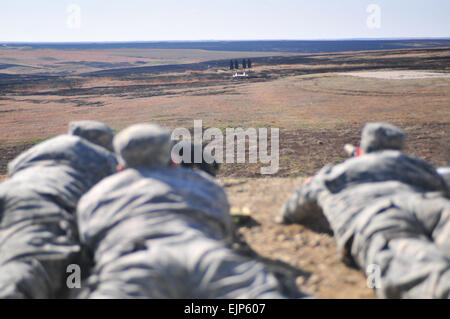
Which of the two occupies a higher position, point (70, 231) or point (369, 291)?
point (70, 231)

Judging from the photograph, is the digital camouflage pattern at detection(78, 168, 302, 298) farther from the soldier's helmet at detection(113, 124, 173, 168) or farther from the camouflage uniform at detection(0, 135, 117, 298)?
the camouflage uniform at detection(0, 135, 117, 298)

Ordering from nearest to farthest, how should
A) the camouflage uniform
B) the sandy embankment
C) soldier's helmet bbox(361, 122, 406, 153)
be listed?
the camouflage uniform → soldier's helmet bbox(361, 122, 406, 153) → the sandy embankment

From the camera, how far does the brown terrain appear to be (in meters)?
4.15

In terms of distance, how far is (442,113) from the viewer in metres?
13.4

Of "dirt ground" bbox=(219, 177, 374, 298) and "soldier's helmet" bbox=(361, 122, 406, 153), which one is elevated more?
"soldier's helmet" bbox=(361, 122, 406, 153)

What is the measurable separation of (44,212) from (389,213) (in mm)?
2747

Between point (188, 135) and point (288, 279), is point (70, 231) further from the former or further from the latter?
point (188, 135)

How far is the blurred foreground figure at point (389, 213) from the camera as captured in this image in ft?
9.19

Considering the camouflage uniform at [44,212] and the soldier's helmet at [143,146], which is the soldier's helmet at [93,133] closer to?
the camouflage uniform at [44,212]

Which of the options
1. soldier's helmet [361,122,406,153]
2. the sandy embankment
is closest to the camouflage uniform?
soldier's helmet [361,122,406,153]

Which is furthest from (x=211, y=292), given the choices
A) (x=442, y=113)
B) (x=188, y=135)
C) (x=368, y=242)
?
(x=442, y=113)

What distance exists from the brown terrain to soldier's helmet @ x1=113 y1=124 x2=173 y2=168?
1.54m

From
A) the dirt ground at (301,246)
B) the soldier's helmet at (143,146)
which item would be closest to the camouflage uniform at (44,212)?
the soldier's helmet at (143,146)

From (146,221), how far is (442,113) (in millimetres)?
13167
